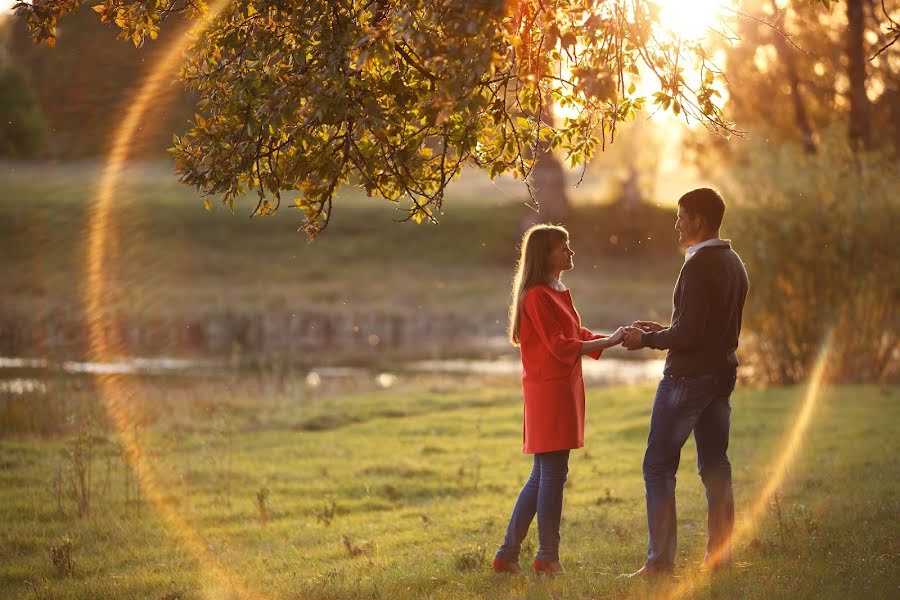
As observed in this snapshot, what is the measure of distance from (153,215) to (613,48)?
2199 inches

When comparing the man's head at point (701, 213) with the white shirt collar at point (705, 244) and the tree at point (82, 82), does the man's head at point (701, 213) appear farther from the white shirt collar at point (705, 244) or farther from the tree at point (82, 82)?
the tree at point (82, 82)

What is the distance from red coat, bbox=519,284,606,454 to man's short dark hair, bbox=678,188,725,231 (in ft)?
3.04

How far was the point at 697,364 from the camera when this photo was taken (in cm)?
620

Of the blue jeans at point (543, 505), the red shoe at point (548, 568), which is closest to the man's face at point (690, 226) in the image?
the blue jeans at point (543, 505)

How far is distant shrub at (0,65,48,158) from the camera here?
4459 cm

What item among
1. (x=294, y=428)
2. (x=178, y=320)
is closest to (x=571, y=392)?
(x=294, y=428)

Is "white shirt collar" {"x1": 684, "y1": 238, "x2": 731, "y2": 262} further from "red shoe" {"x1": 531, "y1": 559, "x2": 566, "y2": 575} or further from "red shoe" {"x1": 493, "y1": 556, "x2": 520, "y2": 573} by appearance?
"red shoe" {"x1": 493, "y1": 556, "x2": 520, "y2": 573}

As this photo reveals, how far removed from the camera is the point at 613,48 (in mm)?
6926

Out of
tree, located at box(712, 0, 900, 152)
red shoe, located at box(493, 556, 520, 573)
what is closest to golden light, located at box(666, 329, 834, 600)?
red shoe, located at box(493, 556, 520, 573)

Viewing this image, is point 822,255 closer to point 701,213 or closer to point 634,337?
point 701,213

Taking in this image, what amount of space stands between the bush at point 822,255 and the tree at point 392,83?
12.3 meters

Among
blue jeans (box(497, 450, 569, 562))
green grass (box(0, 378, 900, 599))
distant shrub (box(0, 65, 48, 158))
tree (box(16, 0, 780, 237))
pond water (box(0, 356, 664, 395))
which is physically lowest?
pond water (box(0, 356, 664, 395))

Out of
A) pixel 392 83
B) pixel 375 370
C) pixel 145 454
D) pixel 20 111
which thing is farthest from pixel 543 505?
pixel 20 111

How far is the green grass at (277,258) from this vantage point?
42.3 metres
